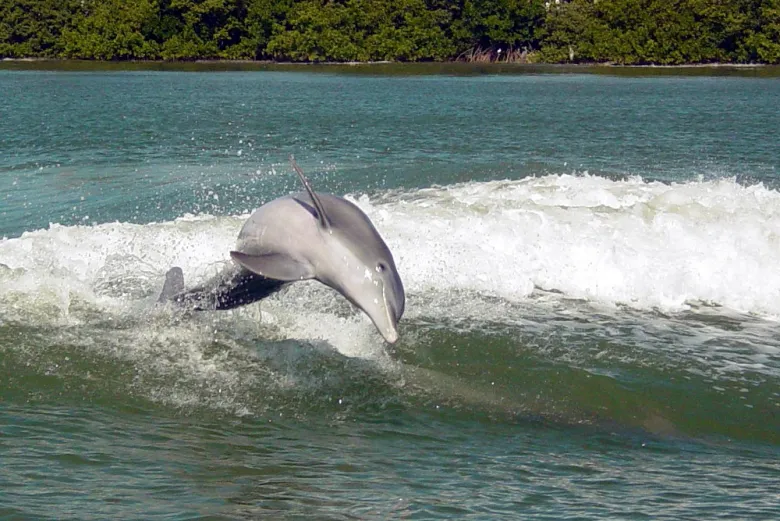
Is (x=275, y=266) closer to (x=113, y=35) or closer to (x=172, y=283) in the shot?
(x=172, y=283)

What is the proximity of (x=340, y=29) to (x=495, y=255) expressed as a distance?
9501 cm

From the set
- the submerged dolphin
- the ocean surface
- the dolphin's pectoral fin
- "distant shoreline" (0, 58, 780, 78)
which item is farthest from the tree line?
the dolphin's pectoral fin

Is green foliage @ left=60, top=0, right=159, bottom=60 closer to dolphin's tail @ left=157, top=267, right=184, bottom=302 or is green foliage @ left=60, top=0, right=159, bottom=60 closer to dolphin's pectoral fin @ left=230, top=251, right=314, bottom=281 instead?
dolphin's tail @ left=157, top=267, right=184, bottom=302

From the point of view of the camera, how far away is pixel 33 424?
10047 millimetres

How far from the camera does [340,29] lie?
356 ft

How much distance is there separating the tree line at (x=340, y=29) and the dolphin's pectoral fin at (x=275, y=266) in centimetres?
9757

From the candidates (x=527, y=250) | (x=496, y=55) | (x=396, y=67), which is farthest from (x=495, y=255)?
(x=496, y=55)

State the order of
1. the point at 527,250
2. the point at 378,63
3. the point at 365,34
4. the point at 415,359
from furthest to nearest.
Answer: the point at 365,34 < the point at 378,63 < the point at 527,250 < the point at 415,359

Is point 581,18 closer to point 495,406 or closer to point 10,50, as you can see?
point 10,50

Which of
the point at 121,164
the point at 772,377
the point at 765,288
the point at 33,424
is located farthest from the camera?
the point at 121,164

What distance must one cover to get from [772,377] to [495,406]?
308cm

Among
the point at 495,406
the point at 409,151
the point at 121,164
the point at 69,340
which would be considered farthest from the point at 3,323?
the point at 409,151

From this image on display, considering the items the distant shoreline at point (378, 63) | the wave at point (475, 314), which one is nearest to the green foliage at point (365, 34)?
the distant shoreline at point (378, 63)

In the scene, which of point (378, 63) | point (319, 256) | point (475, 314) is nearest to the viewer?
point (319, 256)
